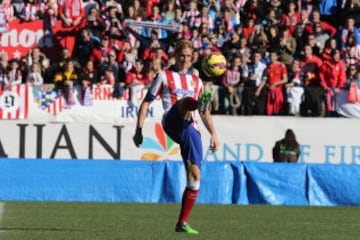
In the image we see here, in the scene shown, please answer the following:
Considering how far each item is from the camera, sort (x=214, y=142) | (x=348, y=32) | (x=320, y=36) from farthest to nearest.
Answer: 1. (x=320, y=36)
2. (x=348, y=32)
3. (x=214, y=142)

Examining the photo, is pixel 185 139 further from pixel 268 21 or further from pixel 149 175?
pixel 268 21

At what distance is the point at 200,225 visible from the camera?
43.5ft

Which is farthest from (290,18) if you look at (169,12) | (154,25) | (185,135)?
(185,135)

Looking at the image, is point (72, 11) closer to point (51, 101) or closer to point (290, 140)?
point (51, 101)

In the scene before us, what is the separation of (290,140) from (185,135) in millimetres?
10507

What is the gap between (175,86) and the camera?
1222 cm

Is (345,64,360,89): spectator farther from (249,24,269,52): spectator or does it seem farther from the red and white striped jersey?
the red and white striped jersey

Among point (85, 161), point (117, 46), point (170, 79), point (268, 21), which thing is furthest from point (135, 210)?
point (268, 21)

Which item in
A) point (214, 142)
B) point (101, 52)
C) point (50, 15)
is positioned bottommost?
point (214, 142)

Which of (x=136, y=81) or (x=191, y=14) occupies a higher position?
(x=191, y=14)

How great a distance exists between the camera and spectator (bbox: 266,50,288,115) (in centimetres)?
2345

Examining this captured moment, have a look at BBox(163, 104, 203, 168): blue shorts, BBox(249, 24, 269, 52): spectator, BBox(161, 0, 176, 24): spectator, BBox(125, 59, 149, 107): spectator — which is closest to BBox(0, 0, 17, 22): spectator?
BBox(125, 59, 149, 107): spectator

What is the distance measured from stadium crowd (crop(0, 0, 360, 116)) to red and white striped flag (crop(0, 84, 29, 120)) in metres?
0.22

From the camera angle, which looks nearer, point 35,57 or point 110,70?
point 110,70
